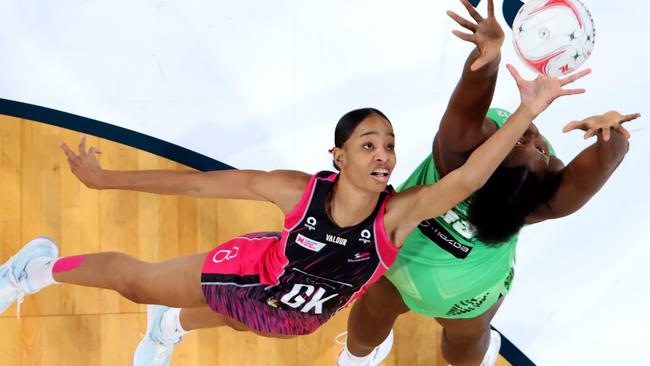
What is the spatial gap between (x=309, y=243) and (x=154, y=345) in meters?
1.18

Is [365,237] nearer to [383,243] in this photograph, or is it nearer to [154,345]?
[383,243]

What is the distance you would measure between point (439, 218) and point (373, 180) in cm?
34

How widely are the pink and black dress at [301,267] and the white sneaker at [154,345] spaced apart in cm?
67

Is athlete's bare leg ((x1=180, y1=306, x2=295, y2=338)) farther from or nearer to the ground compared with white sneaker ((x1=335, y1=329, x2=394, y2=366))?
farther from the ground

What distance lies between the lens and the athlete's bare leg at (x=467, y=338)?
2.94 m

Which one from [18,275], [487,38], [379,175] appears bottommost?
[18,275]

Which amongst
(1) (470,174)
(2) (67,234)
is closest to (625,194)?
(1) (470,174)

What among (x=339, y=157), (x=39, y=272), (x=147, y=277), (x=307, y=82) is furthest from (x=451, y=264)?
(x=39, y=272)

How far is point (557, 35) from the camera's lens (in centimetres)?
248

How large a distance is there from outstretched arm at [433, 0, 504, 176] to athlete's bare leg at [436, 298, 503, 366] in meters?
0.64

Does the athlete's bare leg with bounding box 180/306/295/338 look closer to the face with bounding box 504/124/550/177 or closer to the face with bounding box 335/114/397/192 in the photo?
the face with bounding box 335/114/397/192

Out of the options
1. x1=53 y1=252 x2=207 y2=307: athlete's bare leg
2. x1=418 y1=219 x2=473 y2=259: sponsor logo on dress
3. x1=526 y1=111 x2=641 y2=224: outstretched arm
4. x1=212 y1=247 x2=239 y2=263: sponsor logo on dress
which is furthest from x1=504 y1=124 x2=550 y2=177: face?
x1=53 y1=252 x2=207 y2=307: athlete's bare leg

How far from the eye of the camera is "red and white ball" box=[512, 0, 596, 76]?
8.14ft

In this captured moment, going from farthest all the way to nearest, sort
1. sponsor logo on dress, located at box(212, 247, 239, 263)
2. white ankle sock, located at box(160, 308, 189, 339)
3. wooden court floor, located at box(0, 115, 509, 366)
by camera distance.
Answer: wooden court floor, located at box(0, 115, 509, 366), white ankle sock, located at box(160, 308, 189, 339), sponsor logo on dress, located at box(212, 247, 239, 263)
